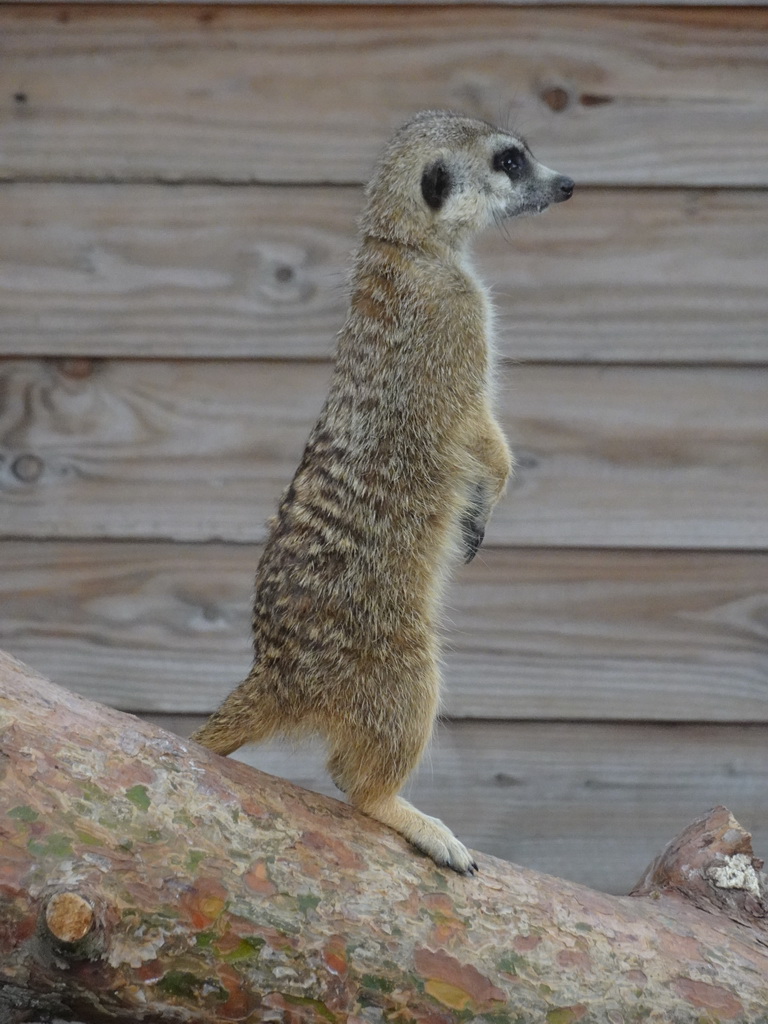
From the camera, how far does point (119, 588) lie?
2008 mm

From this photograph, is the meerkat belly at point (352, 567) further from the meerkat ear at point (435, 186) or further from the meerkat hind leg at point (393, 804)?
the meerkat ear at point (435, 186)

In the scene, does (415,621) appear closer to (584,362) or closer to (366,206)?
(366,206)

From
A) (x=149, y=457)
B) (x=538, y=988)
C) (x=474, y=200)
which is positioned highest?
(x=474, y=200)

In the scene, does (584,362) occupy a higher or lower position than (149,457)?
higher

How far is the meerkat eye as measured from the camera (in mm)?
1452

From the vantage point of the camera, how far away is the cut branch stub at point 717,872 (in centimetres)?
132

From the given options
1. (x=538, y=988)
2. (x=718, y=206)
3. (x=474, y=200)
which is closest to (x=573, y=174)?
(x=718, y=206)

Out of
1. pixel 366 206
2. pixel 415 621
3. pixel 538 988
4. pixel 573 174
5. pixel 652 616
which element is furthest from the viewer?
pixel 652 616

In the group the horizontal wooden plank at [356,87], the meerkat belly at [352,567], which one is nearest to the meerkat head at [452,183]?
the meerkat belly at [352,567]

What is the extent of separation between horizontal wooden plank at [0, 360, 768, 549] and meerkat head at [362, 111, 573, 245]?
539 mm

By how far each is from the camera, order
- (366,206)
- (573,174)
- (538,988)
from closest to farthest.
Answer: (538,988) < (366,206) < (573,174)

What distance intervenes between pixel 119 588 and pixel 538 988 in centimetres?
114

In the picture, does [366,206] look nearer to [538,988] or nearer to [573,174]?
[573,174]

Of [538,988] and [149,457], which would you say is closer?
[538,988]
